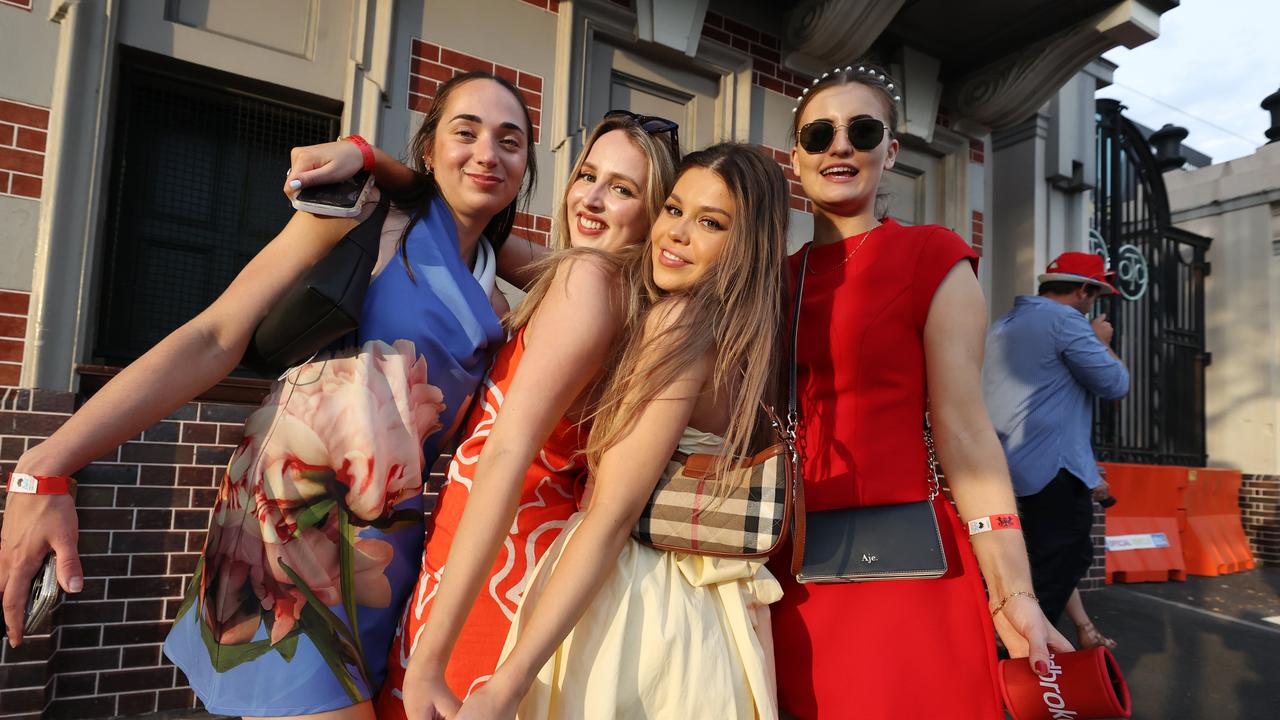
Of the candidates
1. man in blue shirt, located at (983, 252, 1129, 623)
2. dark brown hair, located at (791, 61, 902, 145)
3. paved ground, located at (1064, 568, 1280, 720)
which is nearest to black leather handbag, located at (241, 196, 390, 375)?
dark brown hair, located at (791, 61, 902, 145)

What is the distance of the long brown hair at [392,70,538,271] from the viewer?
1680 mm

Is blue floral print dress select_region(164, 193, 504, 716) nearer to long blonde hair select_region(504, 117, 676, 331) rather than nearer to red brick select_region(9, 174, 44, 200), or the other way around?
long blonde hair select_region(504, 117, 676, 331)

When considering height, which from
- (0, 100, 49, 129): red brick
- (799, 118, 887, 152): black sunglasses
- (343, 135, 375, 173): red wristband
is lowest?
(343, 135, 375, 173): red wristband

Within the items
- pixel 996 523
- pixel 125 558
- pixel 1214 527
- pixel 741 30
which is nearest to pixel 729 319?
pixel 996 523

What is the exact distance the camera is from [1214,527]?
26.1 ft

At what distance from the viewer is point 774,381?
1521 mm

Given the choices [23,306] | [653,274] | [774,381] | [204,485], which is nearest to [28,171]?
[23,306]

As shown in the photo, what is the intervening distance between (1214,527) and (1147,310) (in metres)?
2.41

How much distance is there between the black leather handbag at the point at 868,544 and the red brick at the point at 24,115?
331 centimetres

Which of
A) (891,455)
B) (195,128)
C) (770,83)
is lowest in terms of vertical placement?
(891,455)

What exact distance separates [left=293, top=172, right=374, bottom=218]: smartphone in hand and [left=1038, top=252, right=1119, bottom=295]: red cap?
3.69 meters

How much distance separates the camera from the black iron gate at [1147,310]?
778 centimetres

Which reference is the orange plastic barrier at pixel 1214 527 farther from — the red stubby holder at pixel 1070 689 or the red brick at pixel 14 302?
the red brick at pixel 14 302

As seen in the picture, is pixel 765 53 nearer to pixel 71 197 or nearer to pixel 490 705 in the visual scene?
pixel 71 197
